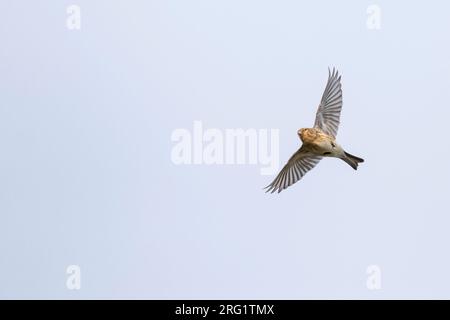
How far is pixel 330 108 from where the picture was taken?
12000mm

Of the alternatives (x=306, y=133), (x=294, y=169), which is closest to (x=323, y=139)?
(x=306, y=133)

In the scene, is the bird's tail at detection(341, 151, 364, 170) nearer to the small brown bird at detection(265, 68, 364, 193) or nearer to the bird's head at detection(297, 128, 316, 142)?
the small brown bird at detection(265, 68, 364, 193)

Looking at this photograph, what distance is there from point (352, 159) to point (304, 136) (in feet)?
1.87

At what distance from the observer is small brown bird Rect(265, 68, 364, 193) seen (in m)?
11.8

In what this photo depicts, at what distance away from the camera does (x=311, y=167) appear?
12297 mm

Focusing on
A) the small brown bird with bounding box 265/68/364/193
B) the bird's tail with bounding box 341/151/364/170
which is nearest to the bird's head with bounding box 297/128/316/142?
the small brown bird with bounding box 265/68/364/193

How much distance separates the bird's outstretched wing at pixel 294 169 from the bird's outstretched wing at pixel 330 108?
1.21ft

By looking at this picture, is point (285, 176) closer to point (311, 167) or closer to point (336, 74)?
point (311, 167)

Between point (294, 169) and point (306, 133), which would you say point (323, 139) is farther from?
point (294, 169)

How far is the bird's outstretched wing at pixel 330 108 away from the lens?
39.1ft

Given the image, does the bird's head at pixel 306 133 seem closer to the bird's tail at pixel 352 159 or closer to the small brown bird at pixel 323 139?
the small brown bird at pixel 323 139

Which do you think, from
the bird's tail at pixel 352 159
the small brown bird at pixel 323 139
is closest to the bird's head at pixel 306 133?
the small brown bird at pixel 323 139

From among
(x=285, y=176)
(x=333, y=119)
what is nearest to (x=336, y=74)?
(x=333, y=119)

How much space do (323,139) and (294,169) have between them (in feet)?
2.63
